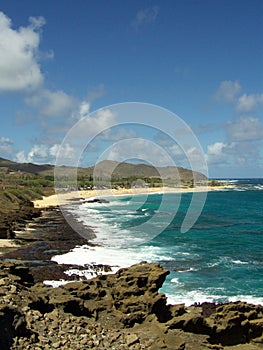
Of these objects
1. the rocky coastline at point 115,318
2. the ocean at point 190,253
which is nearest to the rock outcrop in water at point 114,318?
the rocky coastline at point 115,318

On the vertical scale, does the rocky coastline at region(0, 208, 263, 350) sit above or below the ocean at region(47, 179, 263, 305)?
above

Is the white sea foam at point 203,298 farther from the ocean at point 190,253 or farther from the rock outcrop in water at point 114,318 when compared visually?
the rock outcrop in water at point 114,318

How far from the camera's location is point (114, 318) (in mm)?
16797

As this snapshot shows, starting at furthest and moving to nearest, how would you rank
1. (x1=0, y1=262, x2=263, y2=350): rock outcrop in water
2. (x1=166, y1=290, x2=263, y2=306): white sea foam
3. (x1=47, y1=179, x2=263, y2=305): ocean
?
1. (x1=47, y1=179, x2=263, y2=305): ocean
2. (x1=166, y1=290, x2=263, y2=306): white sea foam
3. (x1=0, y1=262, x2=263, y2=350): rock outcrop in water

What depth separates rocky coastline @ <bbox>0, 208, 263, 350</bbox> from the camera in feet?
45.3

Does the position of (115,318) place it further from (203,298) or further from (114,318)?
(203,298)

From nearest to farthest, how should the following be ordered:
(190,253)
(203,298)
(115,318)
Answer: (115,318) < (203,298) < (190,253)

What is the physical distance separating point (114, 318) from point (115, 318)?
46 mm

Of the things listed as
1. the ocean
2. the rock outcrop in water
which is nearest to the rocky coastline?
the rock outcrop in water

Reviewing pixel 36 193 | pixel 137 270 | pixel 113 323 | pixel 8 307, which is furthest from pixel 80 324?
pixel 36 193

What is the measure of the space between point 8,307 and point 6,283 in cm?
310

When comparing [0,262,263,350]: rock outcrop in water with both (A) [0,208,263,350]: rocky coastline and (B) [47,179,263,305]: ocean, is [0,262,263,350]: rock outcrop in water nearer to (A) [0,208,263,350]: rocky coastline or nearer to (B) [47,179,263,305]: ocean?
(A) [0,208,263,350]: rocky coastline

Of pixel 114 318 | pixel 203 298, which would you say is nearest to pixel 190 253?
pixel 203 298

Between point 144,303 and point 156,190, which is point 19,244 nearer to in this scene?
point 144,303
